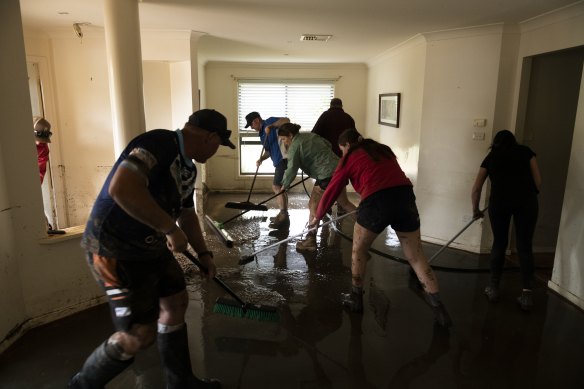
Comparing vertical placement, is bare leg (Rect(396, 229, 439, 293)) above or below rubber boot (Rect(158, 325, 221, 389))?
above

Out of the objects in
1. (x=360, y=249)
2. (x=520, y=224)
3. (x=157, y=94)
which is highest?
(x=157, y=94)

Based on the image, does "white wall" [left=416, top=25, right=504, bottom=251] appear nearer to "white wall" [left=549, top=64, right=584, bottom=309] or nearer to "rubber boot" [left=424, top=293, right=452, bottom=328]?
"white wall" [left=549, top=64, right=584, bottom=309]

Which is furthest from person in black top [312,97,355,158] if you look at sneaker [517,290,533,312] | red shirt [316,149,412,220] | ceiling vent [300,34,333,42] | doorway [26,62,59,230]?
doorway [26,62,59,230]

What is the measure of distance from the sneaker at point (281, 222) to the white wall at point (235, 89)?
221 cm

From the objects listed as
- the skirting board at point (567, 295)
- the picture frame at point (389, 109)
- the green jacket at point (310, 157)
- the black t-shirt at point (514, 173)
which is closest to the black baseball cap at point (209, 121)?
the black t-shirt at point (514, 173)

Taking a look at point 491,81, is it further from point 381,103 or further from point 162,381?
point 162,381

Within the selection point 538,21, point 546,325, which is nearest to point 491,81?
point 538,21

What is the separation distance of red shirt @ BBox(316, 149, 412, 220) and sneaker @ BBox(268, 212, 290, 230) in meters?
2.42

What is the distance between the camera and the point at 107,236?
1645mm

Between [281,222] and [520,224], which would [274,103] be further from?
[520,224]

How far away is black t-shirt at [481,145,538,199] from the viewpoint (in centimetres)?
291

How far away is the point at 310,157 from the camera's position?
422 centimetres

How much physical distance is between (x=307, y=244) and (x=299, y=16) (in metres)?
2.24

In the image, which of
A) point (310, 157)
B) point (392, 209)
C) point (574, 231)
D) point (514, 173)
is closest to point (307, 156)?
point (310, 157)
